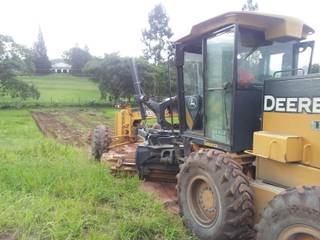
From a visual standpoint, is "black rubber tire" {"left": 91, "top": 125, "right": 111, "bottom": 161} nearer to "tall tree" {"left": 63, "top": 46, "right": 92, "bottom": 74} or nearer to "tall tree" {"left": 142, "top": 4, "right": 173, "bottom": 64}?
"tall tree" {"left": 142, "top": 4, "right": 173, "bottom": 64}

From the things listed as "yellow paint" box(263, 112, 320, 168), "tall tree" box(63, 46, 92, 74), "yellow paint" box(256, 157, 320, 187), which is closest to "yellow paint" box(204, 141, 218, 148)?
"yellow paint" box(256, 157, 320, 187)

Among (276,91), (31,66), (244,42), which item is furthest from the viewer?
(31,66)

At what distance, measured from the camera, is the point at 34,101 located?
93.9 feet

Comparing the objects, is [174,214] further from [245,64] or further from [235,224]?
[245,64]

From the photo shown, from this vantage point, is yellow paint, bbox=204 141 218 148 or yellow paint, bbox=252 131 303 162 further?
yellow paint, bbox=204 141 218 148

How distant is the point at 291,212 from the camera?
2.99 metres

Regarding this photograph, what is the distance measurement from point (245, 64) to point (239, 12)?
555 millimetres

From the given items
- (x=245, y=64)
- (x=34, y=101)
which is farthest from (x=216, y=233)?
(x=34, y=101)

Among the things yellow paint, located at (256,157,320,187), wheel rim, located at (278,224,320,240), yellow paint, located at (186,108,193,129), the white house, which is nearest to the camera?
wheel rim, located at (278,224,320,240)

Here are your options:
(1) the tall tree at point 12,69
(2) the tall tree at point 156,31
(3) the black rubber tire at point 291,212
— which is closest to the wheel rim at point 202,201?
(3) the black rubber tire at point 291,212

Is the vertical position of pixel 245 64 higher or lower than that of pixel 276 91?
higher

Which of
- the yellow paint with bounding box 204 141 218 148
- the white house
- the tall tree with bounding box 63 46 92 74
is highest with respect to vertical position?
the tall tree with bounding box 63 46 92 74

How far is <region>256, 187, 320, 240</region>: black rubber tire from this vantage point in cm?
286

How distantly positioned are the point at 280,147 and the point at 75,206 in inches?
96.3
